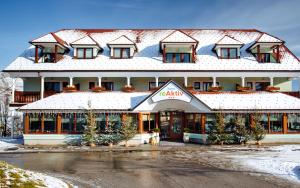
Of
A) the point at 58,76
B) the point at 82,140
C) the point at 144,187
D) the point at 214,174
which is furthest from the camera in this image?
the point at 58,76

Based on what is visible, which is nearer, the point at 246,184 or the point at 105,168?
the point at 246,184

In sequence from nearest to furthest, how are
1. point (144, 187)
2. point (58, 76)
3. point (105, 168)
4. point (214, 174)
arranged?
point (144, 187) < point (214, 174) < point (105, 168) < point (58, 76)

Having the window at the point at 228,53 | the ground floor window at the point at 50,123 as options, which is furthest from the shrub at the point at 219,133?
the ground floor window at the point at 50,123

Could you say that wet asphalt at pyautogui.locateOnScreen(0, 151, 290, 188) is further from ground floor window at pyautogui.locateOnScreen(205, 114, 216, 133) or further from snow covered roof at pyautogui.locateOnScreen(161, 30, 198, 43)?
snow covered roof at pyautogui.locateOnScreen(161, 30, 198, 43)

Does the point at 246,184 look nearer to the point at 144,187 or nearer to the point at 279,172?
the point at 279,172

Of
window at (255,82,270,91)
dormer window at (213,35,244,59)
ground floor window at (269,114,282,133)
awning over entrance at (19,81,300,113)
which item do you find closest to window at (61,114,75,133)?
awning over entrance at (19,81,300,113)

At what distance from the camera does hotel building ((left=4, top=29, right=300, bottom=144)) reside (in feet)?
93.6

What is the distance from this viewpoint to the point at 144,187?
12.7 meters

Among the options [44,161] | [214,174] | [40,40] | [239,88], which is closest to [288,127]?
[239,88]

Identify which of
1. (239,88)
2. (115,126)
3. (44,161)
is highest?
(239,88)

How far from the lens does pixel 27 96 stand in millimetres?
32938

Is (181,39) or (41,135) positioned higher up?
(181,39)

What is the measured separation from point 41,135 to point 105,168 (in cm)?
1362

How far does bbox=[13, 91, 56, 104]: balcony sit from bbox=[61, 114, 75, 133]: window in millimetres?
5995
